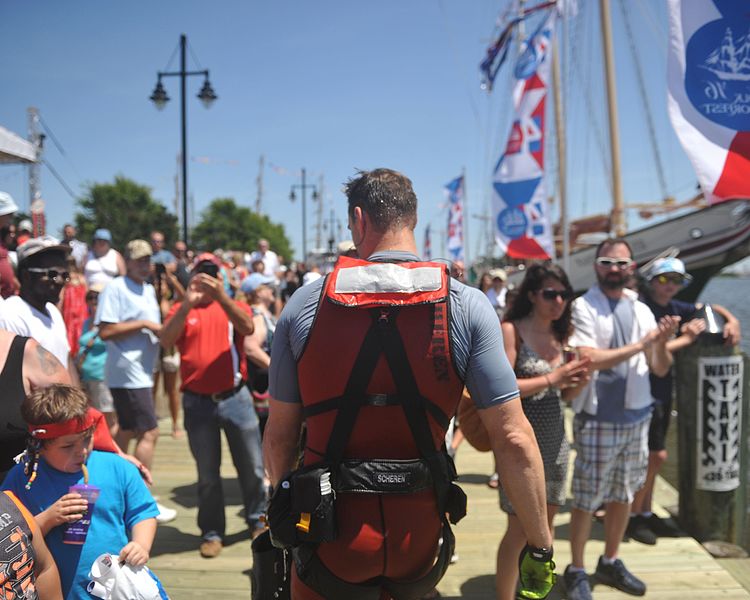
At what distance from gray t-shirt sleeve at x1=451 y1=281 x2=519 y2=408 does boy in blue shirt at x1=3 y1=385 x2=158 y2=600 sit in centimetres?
149

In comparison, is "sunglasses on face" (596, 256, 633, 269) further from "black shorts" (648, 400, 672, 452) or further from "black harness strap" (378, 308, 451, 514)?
"black harness strap" (378, 308, 451, 514)

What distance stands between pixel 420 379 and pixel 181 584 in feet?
9.82

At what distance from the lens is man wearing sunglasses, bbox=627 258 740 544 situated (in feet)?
15.6

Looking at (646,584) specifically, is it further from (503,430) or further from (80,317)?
(80,317)

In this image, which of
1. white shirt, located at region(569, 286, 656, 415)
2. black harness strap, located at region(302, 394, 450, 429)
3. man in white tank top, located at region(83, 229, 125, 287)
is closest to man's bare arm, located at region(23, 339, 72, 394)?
black harness strap, located at region(302, 394, 450, 429)

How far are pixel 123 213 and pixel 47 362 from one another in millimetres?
63766

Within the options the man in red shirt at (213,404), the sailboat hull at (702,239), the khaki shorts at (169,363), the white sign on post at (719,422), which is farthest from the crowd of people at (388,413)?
the sailboat hull at (702,239)

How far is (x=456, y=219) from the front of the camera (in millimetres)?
19234

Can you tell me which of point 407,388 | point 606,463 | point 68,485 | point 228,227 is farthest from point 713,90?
point 228,227

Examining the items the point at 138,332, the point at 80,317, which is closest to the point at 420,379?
the point at 138,332

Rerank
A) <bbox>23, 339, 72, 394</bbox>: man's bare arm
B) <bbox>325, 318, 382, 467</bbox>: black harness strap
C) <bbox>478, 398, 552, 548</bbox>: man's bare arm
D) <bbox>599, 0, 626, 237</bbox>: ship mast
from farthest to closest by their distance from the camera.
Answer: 1. <bbox>599, 0, 626, 237</bbox>: ship mast
2. <bbox>23, 339, 72, 394</bbox>: man's bare arm
3. <bbox>478, 398, 552, 548</bbox>: man's bare arm
4. <bbox>325, 318, 382, 467</bbox>: black harness strap

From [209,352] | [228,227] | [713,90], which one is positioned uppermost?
[228,227]

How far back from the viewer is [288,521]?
78.0 inches

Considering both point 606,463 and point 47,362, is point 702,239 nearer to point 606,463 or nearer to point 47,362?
point 606,463
